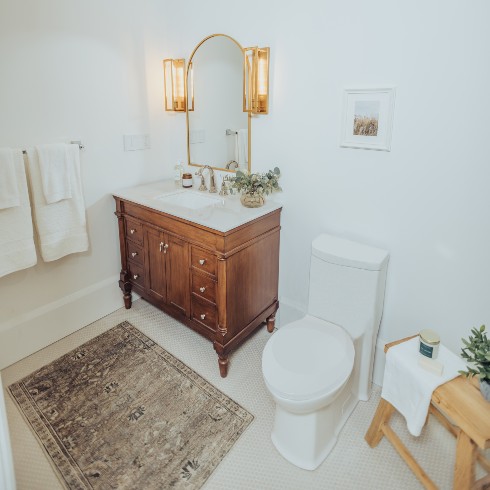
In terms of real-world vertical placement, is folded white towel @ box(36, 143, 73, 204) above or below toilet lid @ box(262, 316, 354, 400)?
above

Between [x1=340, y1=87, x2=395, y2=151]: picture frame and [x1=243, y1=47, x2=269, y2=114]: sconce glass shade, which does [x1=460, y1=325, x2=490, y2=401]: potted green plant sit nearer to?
[x1=340, y1=87, x2=395, y2=151]: picture frame

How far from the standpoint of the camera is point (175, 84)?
8.11 feet

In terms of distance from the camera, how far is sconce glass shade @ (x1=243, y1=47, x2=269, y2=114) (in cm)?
201

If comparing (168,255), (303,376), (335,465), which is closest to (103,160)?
(168,255)

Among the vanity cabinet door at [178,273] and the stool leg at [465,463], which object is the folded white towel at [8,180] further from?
the stool leg at [465,463]

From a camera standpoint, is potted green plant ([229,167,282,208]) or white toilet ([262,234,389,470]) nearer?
white toilet ([262,234,389,470])

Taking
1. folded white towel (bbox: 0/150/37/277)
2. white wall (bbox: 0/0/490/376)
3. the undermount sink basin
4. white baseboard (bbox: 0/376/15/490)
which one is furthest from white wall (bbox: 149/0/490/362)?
white baseboard (bbox: 0/376/15/490)

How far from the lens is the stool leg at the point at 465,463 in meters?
1.24

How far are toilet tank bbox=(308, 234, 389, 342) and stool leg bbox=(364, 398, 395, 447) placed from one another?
32 cm

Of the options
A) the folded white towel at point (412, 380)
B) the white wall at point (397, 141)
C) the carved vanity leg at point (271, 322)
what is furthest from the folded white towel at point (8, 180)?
the folded white towel at point (412, 380)

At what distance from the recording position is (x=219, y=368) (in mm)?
2104

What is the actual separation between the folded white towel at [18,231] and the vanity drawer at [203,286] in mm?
900

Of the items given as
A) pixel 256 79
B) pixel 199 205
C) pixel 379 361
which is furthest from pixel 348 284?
pixel 256 79

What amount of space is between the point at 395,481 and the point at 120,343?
5.44 feet
